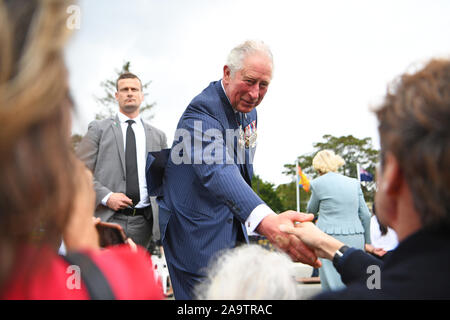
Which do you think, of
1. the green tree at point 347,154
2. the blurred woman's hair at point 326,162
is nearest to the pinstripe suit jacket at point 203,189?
the blurred woman's hair at point 326,162

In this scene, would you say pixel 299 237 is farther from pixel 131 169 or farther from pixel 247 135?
pixel 131 169

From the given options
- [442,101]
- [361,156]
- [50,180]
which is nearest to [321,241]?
[442,101]

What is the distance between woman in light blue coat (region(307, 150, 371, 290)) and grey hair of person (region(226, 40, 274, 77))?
286cm

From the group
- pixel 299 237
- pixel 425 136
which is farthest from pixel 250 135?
pixel 425 136

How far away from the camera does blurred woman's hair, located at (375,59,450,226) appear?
3.23 feet

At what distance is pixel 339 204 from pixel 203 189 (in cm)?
311

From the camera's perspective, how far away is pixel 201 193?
2.76m

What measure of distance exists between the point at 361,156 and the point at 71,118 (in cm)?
4806

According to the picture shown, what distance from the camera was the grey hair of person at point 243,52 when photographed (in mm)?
2982

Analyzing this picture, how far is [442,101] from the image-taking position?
38.9 inches

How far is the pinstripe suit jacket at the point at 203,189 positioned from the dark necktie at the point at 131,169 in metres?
0.75

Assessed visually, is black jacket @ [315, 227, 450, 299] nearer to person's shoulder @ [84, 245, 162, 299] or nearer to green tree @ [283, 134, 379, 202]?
person's shoulder @ [84, 245, 162, 299]

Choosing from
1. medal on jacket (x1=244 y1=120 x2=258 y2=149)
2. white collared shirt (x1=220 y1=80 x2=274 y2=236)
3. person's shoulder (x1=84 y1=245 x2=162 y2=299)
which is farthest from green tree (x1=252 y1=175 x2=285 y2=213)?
person's shoulder (x1=84 y1=245 x2=162 y2=299)

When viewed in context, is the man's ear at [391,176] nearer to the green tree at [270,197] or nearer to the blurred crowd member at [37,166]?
the blurred crowd member at [37,166]
